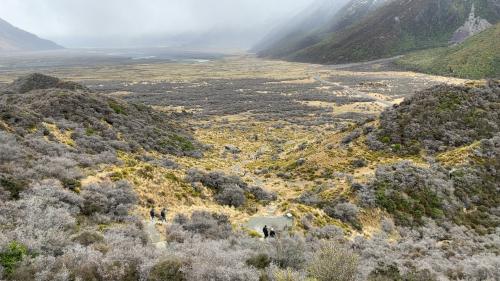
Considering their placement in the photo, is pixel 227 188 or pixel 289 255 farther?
pixel 227 188

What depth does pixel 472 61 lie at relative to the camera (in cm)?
15238

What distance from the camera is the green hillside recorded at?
467 feet

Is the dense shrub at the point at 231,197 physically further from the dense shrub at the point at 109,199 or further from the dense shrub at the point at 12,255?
the dense shrub at the point at 12,255

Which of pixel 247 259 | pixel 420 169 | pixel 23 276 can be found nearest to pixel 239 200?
pixel 247 259

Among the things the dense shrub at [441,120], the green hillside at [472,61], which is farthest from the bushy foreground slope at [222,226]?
the green hillside at [472,61]

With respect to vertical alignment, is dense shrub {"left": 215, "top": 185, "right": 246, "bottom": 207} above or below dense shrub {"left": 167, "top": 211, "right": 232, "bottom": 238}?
below

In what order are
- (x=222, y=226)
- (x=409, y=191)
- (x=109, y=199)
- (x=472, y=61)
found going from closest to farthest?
(x=222, y=226) < (x=109, y=199) < (x=409, y=191) < (x=472, y=61)

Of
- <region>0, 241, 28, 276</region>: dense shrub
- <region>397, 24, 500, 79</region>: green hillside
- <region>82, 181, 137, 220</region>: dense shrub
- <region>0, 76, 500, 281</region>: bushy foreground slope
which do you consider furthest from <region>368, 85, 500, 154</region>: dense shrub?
<region>397, 24, 500, 79</region>: green hillside

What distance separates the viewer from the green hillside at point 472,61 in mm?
142425

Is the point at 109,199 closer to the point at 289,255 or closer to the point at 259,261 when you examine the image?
the point at 259,261

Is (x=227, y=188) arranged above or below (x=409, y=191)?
below

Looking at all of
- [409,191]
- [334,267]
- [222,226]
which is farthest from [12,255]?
[409,191]

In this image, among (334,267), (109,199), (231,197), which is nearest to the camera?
(334,267)

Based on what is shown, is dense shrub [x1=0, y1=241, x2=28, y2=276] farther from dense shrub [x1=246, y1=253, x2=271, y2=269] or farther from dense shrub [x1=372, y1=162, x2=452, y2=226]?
dense shrub [x1=372, y1=162, x2=452, y2=226]
